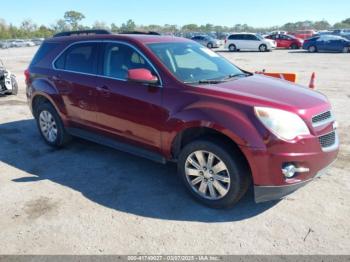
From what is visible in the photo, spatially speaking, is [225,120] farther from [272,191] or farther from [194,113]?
[272,191]

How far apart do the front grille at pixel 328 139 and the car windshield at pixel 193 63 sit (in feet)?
4.37

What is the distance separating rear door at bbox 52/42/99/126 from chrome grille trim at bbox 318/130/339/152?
2944 mm

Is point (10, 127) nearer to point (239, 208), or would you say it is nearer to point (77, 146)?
point (77, 146)

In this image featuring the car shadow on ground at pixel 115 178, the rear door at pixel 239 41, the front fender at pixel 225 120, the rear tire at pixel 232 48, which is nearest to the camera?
the front fender at pixel 225 120

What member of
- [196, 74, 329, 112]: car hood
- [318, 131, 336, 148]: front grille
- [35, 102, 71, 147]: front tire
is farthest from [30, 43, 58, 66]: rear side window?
[318, 131, 336, 148]: front grille

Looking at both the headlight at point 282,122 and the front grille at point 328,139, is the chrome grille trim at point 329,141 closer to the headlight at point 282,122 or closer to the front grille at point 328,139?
the front grille at point 328,139

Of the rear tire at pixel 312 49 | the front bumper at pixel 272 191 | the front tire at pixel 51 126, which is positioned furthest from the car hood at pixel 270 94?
the rear tire at pixel 312 49

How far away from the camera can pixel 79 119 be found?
5.21m

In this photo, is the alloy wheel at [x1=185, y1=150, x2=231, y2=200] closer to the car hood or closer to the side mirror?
the car hood

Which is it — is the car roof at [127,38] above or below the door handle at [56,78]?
above

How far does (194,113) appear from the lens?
369 cm

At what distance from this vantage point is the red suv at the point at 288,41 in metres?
33.2

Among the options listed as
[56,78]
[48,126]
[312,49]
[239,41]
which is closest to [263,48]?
[239,41]

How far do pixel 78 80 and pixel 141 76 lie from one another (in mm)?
→ 1449
